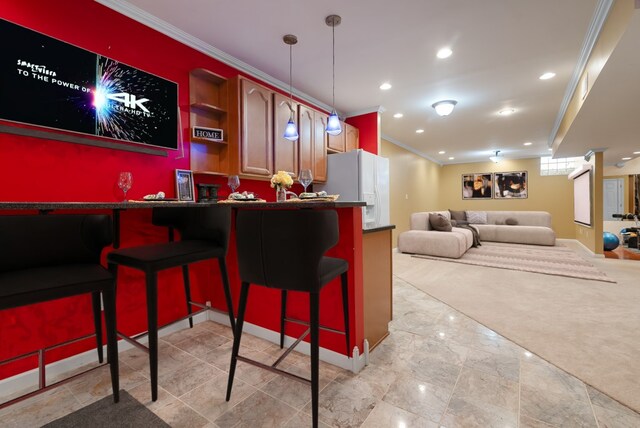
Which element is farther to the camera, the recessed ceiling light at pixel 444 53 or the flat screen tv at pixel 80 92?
the recessed ceiling light at pixel 444 53

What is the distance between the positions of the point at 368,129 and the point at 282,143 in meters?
1.89

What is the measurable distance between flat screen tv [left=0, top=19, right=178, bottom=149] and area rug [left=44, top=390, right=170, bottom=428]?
5.25 feet

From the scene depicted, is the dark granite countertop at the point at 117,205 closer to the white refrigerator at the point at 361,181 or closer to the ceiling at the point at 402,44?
the ceiling at the point at 402,44

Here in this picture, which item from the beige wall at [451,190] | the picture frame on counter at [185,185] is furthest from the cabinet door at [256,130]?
the beige wall at [451,190]

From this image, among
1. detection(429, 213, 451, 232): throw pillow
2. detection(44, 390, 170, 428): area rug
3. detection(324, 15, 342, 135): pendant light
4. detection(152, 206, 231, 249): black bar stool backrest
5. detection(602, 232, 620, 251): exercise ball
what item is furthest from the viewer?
detection(429, 213, 451, 232): throw pillow

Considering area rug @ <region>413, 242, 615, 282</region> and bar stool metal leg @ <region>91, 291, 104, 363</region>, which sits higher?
bar stool metal leg @ <region>91, 291, 104, 363</region>

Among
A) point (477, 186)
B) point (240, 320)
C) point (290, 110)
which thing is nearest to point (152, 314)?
point (240, 320)

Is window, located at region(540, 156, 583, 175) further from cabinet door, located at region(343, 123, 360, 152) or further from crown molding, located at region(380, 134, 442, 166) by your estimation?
cabinet door, located at region(343, 123, 360, 152)

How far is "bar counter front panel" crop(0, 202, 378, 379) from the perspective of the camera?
5.18ft

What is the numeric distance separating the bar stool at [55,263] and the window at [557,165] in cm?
1088

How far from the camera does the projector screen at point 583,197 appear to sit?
5.93 m

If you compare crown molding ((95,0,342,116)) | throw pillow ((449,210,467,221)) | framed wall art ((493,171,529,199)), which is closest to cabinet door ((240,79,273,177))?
crown molding ((95,0,342,116))

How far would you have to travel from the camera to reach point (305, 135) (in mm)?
3617

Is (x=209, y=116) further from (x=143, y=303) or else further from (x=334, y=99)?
(x=334, y=99)
